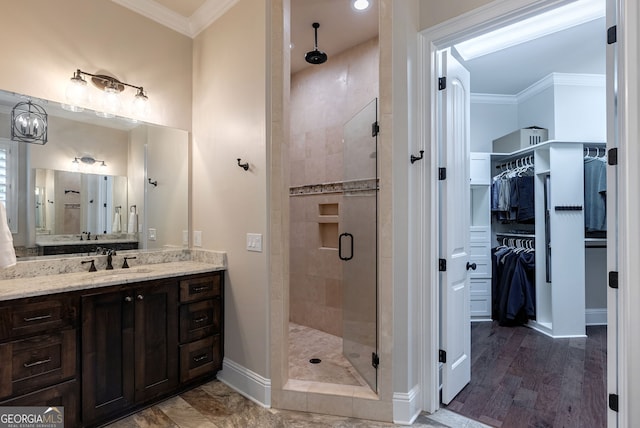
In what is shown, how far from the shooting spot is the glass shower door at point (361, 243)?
2.32m

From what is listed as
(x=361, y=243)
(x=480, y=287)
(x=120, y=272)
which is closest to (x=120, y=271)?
(x=120, y=272)

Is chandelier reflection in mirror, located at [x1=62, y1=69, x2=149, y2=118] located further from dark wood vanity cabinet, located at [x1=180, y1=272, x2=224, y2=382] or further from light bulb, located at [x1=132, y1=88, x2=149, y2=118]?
dark wood vanity cabinet, located at [x1=180, y1=272, x2=224, y2=382]

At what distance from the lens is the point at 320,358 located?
2.83 metres

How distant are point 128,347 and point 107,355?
12 centimetres

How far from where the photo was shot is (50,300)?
5.84 ft

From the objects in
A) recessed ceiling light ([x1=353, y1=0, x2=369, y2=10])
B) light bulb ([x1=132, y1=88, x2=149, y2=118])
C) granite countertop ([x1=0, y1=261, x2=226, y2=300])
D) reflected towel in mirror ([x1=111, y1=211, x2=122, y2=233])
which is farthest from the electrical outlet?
recessed ceiling light ([x1=353, y1=0, x2=369, y2=10])

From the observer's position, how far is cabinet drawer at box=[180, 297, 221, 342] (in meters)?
2.37

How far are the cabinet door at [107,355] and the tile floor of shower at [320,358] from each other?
3.70 feet

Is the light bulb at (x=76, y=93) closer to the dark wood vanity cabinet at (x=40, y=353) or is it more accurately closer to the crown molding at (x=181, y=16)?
Result: the crown molding at (x=181, y=16)

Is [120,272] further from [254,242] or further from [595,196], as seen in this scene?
[595,196]

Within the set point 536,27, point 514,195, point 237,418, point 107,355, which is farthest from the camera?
point 514,195

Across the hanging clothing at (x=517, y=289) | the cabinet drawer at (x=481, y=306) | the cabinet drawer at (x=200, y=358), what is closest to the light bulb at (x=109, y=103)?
the cabinet drawer at (x=200, y=358)

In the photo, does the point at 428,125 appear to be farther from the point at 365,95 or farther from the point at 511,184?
the point at 511,184

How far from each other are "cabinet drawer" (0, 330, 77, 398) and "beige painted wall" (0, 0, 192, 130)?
1.63m
